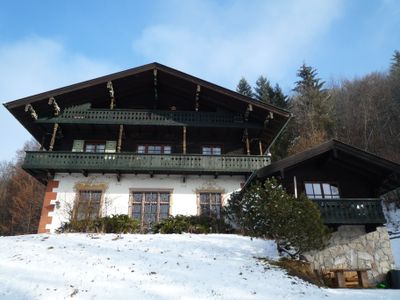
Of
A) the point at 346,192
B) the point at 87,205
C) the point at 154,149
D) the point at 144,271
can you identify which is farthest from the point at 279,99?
the point at 144,271

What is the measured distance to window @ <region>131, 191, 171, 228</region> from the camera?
18.6 meters

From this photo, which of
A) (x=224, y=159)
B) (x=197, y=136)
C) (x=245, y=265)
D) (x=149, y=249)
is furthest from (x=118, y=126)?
(x=245, y=265)

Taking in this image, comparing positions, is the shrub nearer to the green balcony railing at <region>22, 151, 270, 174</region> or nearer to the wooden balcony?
the green balcony railing at <region>22, 151, 270, 174</region>

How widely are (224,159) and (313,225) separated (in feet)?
25.4

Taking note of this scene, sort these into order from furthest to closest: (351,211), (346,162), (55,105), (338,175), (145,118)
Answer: (145,118), (55,105), (338,175), (346,162), (351,211)

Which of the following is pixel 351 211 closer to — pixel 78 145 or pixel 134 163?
pixel 134 163

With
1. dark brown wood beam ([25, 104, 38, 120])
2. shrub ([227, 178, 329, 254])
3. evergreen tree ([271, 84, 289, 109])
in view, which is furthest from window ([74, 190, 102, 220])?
evergreen tree ([271, 84, 289, 109])

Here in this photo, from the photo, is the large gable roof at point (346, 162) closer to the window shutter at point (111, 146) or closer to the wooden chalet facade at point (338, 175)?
the wooden chalet facade at point (338, 175)

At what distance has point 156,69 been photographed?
2150 centimetres

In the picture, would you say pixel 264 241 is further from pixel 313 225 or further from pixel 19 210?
pixel 19 210

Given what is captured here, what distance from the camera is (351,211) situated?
14.7 meters

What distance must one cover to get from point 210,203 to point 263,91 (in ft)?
82.7

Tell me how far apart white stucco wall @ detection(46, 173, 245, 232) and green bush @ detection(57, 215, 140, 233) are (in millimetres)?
2249

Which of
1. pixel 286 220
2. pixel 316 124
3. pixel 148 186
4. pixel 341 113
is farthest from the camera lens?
pixel 341 113
